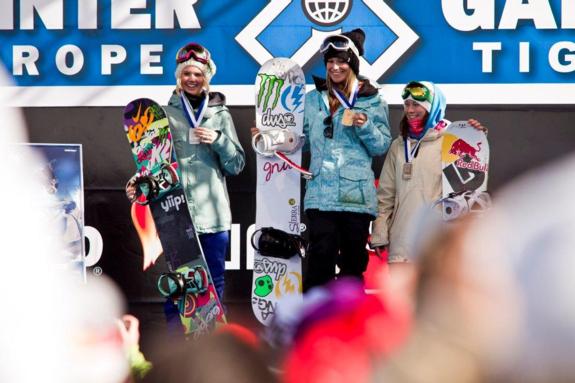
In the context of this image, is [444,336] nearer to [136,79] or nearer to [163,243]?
[163,243]

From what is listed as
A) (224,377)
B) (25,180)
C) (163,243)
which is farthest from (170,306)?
(224,377)

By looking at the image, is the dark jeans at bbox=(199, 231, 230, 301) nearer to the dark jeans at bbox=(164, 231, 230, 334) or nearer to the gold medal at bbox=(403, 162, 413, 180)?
the dark jeans at bbox=(164, 231, 230, 334)

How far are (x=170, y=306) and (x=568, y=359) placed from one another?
4.24 meters

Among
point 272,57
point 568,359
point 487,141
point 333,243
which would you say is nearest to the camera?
point 568,359

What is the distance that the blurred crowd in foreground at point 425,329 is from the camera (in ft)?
5.59

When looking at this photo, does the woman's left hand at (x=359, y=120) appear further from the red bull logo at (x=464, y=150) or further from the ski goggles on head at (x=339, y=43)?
the red bull logo at (x=464, y=150)

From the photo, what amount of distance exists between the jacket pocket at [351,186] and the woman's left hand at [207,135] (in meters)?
0.75

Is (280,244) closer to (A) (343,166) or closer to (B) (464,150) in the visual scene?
(A) (343,166)

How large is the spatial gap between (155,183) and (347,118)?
1148mm

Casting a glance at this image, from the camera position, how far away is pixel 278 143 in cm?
576

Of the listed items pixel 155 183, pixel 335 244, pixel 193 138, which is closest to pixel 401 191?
pixel 335 244

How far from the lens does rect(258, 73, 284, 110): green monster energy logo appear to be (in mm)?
5918

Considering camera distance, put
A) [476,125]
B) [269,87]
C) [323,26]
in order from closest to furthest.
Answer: [476,125] < [269,87] < [323,26]

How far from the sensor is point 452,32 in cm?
622
